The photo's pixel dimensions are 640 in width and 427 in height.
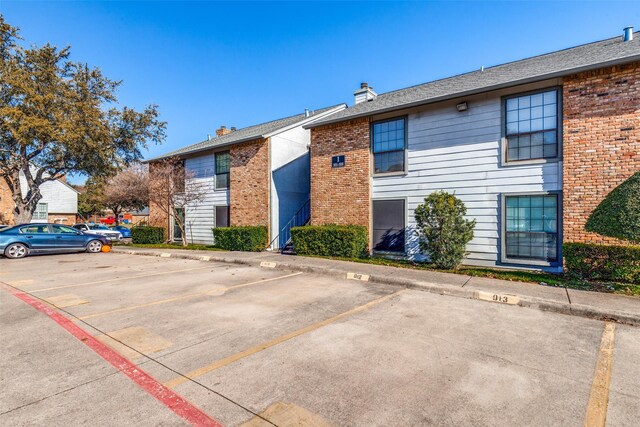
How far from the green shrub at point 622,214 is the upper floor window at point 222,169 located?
49.6ft

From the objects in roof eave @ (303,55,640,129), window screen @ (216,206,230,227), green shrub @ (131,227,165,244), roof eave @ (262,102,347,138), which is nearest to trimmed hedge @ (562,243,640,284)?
roof eave @ (303,55,640,129)

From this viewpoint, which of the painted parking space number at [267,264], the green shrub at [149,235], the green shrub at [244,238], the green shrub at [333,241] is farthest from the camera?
the green shrub at [149,235]

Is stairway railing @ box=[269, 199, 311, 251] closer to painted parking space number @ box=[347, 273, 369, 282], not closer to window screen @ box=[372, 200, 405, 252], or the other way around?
window screen @ box=[372, 200, 405, 252]

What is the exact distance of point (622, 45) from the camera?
373 inches

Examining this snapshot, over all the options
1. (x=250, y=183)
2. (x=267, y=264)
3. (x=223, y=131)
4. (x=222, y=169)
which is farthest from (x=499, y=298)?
(x=223, y=131)

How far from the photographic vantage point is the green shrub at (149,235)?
19375mm

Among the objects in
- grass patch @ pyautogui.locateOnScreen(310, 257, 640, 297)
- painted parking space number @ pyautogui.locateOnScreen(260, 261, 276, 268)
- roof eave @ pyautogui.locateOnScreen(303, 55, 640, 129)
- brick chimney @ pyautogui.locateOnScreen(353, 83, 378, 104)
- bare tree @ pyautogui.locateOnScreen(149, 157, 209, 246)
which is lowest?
painted parking space number @ pyautogui.locateOnScreen(260, 261, 276, 268)

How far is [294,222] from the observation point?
16.1m

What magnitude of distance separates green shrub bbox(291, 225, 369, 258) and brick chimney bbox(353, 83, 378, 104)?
285 inches

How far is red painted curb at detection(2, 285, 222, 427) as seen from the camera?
272 cm

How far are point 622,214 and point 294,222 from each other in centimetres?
1209

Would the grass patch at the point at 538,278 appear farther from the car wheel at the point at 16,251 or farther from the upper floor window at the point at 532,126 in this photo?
the car wheel at the point at 16,251

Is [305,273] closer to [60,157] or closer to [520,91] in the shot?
[520,91]

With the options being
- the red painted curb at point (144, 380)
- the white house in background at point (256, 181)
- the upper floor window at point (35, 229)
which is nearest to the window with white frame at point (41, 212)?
the upper floor window at point (35, 229)
